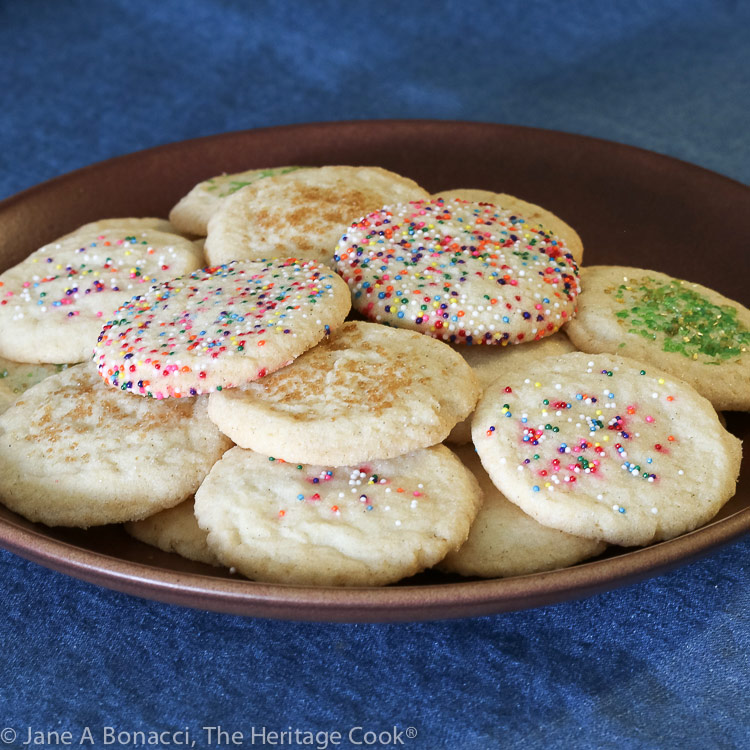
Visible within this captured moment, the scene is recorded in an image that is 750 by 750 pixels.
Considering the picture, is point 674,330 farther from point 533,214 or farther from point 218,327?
point 218,327

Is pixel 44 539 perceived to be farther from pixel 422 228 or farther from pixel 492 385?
pixel 422 228

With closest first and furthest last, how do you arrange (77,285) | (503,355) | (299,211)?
(503,355) < (77,285) < (299,211)

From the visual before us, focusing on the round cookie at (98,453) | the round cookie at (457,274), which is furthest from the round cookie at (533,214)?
the round cookie at (98,453)

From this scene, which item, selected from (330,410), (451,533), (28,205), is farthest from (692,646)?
(28,205)

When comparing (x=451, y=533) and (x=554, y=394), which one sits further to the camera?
(x=554, y=394)

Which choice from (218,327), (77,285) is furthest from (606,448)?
(77,285)

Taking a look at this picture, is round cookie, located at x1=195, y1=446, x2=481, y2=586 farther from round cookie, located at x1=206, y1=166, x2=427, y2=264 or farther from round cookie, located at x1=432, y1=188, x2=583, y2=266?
round cookie, located at x1=432, y1=188, x2=583, y2=266
